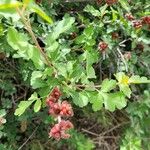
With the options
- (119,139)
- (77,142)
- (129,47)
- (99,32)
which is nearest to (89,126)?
(119,139)

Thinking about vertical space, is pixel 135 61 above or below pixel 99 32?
below

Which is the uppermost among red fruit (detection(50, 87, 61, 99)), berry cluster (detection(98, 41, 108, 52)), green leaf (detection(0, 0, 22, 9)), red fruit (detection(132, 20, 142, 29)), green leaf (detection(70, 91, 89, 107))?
green leaf (detection(0, 0, 22, 9))

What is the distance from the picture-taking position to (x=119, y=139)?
2.56 m

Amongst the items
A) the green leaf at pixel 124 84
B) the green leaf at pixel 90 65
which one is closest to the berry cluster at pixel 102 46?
the green leaf at pixel 90 65

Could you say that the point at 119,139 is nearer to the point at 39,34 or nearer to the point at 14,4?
the point at 39,34

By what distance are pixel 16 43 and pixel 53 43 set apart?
0.72ft

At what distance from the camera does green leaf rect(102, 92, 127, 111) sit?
1.32m

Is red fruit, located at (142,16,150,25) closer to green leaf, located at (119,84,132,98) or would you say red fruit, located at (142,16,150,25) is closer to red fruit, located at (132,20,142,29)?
red fruit, located at (132,20,142,29)

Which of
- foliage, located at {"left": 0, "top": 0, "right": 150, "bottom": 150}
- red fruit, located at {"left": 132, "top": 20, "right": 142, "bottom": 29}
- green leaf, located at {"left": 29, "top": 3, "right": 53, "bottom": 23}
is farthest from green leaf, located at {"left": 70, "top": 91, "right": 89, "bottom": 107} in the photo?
red fruit, located at {"left": 132, "top": 20, "right": 142, "bottom": 29}

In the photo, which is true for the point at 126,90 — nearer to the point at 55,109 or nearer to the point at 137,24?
the point at 55,109

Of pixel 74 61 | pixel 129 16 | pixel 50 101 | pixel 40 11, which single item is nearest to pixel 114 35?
pixel 129 16

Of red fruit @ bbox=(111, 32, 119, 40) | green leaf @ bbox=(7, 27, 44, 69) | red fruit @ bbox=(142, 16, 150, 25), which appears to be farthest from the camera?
red fruit @ bbox=(111, 32, 119, 40)

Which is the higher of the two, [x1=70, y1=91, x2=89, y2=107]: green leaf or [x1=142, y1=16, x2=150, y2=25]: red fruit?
[x1=70, y1=91, x2=89, y2=107]: green leaf

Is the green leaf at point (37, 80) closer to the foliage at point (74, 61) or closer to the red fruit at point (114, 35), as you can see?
the foliage at point (74, 61)
